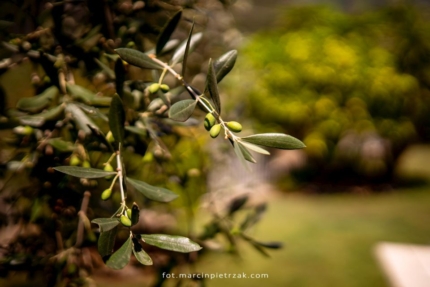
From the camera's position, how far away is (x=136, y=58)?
0.75 m

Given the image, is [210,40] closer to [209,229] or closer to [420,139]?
[209,229]

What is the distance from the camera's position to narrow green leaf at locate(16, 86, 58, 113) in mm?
860

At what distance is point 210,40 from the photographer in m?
2.81

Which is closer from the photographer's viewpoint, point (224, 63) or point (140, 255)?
point (140, 255)

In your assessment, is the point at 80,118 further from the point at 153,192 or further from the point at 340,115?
the point at 340,115

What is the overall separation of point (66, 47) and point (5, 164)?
1.00ft

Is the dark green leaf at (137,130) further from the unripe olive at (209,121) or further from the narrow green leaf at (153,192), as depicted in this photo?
the unripe olive at (209,121)

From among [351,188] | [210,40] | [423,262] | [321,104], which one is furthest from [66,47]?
[351,188]

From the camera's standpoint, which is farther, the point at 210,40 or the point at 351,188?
the point at 351,188

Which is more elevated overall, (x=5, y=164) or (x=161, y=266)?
(x=5, y=164)

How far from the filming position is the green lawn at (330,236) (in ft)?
9.68

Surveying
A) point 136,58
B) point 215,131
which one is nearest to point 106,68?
point 136,58

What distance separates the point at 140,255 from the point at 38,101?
45 centimetres

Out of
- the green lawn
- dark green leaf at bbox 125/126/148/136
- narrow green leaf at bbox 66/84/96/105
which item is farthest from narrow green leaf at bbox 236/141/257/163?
the green lawn
